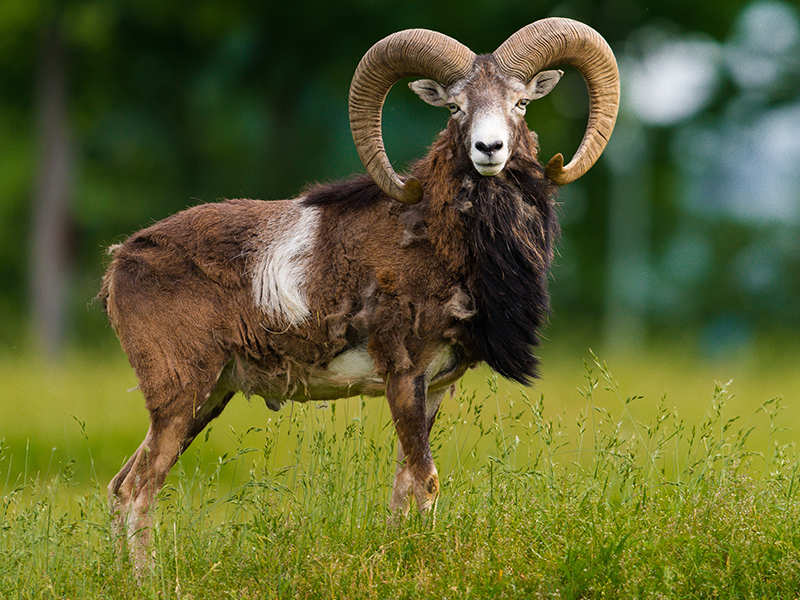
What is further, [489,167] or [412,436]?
[412,436]

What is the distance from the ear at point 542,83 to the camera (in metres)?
5.95

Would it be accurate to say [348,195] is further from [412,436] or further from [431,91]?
[412,436]

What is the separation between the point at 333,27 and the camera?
19750mm

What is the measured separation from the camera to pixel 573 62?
20.0ft

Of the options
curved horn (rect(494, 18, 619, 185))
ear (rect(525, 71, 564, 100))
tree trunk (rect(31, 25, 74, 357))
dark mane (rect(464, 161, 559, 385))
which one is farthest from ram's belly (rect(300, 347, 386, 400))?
tree trunk (rect(31, 25, 74, 357))

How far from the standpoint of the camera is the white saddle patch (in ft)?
19.2

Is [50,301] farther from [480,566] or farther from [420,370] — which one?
[480,566]

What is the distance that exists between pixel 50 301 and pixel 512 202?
1536 centimetres

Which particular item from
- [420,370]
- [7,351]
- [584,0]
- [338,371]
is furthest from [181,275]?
[584,0]

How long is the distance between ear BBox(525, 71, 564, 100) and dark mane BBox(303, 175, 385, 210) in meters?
1.12

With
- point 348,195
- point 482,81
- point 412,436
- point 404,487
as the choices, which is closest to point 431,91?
point 482,81

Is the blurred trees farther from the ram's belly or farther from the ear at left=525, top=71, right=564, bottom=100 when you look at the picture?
the ram's belly

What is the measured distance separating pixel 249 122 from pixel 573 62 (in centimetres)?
1563

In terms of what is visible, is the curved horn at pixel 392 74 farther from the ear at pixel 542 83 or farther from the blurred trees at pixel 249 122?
the blurred trees at pixel 249 122
